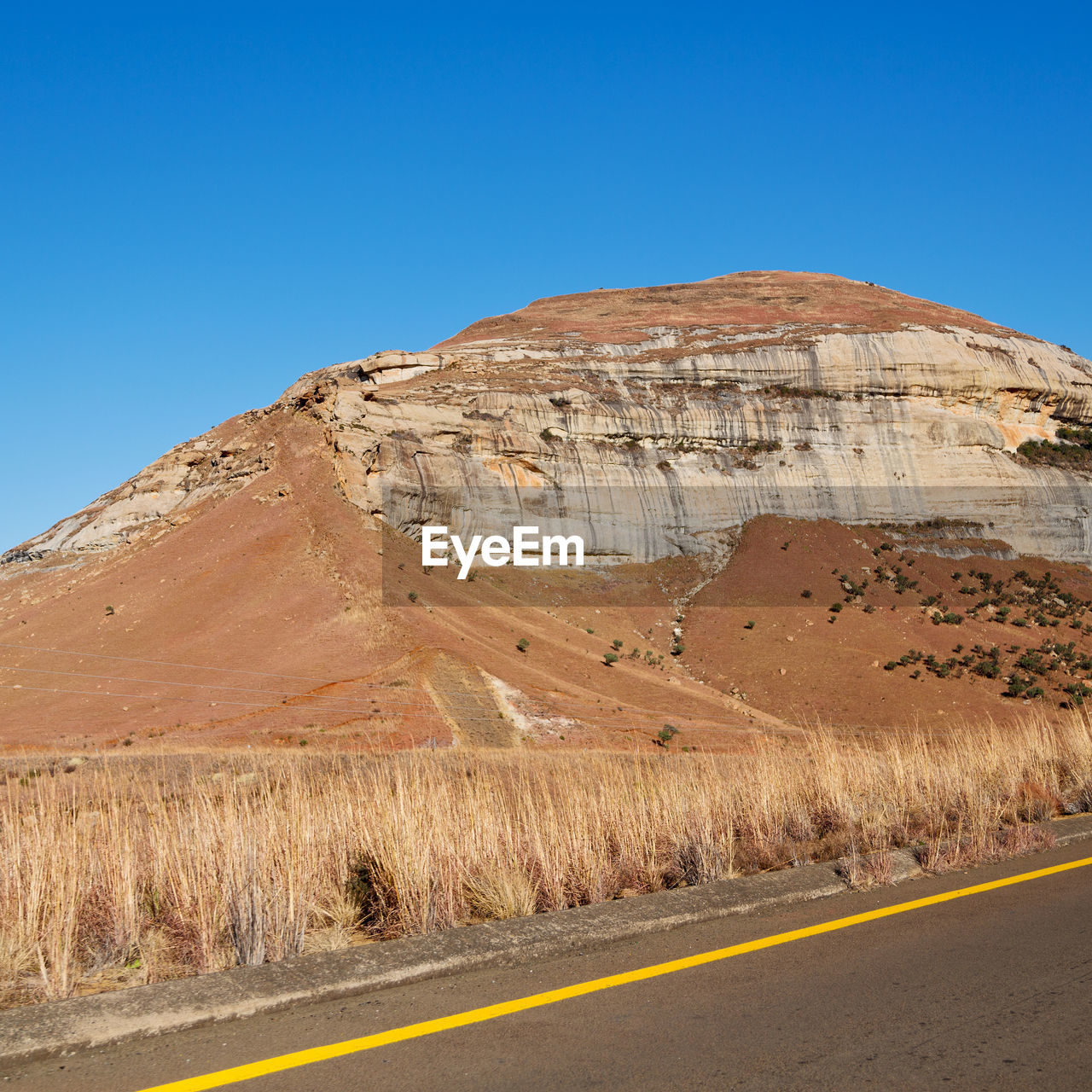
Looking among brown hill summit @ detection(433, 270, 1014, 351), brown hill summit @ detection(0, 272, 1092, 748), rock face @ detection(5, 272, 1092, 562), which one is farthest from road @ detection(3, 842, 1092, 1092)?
brown hill summit @ detection(433, 270, 1014, 351)

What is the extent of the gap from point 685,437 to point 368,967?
46.8m

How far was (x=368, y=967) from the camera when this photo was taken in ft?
17.0

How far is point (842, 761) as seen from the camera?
395 inches

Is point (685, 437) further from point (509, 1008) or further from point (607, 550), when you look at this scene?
point (509, 1008)

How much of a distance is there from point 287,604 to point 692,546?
22720mm

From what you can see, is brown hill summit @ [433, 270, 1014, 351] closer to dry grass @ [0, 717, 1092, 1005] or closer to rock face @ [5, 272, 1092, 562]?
rock face @ [5, 272, 1092, 562]

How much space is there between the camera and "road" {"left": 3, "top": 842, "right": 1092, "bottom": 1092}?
13.0 ft

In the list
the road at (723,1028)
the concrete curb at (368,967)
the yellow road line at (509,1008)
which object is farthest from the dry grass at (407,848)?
the road at (723,1028)

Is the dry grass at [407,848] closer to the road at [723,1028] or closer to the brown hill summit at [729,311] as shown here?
the road at [723,1028]

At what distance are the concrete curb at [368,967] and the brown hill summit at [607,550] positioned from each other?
1621cm

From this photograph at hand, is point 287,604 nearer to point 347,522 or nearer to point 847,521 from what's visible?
point 347,522

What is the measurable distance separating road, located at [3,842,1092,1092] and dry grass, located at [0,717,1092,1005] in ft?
3.60

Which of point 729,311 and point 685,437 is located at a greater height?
point 729,311

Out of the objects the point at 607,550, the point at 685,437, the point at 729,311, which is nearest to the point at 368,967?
the point at 607,550
